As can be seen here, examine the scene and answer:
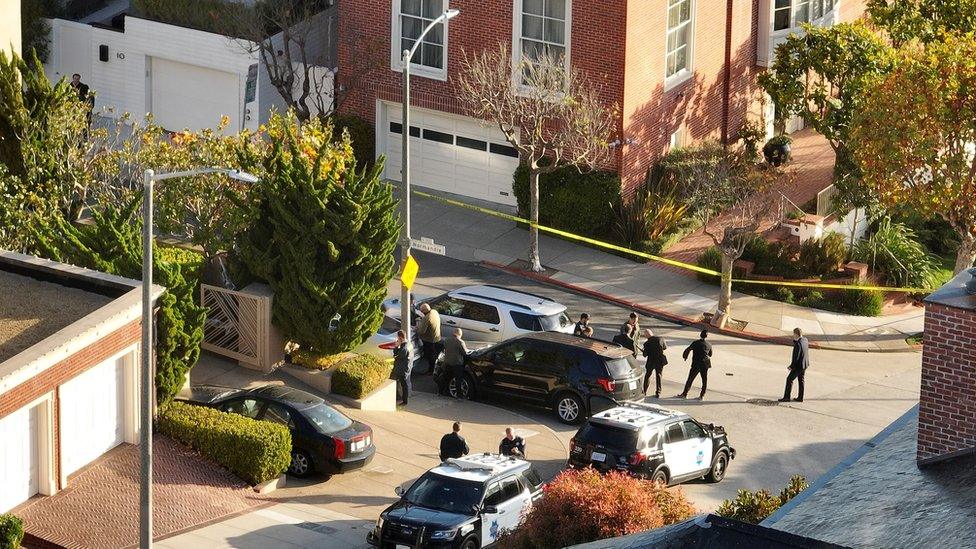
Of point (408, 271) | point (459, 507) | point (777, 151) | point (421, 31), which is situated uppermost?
point (421, 31)

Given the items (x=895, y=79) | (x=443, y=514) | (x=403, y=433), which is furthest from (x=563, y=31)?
(x=443, y=514)

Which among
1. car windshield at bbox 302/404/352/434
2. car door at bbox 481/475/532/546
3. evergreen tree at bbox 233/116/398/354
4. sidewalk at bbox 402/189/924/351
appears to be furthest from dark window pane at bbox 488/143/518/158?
car door at bbox 481/475/532/546

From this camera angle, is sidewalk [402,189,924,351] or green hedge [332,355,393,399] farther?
sidewalk [402,189,924,351]

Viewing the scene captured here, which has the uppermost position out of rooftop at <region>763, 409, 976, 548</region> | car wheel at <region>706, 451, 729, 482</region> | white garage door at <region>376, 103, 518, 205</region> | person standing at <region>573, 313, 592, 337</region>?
white garage door at <region>376, 103, 518, 205</region>

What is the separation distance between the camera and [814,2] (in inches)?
1857

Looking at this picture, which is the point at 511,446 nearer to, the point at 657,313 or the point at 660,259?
the point at 657,313

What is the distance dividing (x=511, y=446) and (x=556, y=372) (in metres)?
3.89

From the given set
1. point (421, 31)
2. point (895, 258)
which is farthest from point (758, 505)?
point (421, 31)

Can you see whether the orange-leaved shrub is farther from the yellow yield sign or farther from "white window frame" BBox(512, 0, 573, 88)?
"white window frame" BBox(512, 0, 573, 88)

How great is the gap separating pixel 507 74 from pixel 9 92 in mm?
12505

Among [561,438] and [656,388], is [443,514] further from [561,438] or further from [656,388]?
[656,388]

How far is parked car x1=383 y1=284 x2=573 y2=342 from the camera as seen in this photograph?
34.0 metres

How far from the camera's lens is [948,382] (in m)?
19.3

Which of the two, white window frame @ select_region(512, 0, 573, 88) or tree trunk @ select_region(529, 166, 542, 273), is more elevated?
white window frame @ select_region(512, 0, 573, 88)
